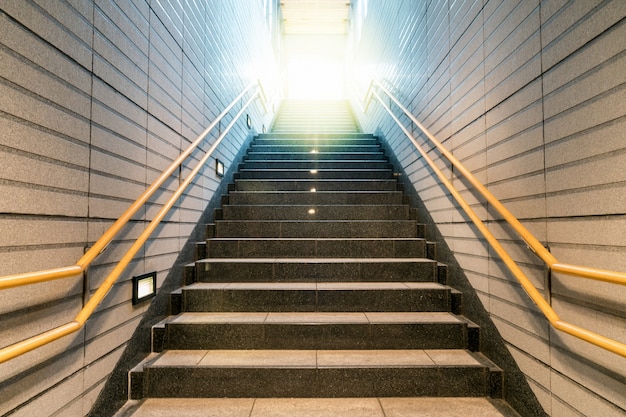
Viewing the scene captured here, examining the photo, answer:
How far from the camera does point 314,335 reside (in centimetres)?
213

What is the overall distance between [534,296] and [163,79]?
2447 millimetres

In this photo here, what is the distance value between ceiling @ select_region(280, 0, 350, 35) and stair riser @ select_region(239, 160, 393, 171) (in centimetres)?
820

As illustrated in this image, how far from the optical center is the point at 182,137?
2.62m

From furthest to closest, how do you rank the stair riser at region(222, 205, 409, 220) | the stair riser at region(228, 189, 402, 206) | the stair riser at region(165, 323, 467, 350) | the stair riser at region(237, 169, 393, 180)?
the stair riser at region(237, 169, 393, 180)
the stair riser at region(228, 189, 402, 206)
the stair riser at region(222, 205, 409, 220)
the stair riser at region(165, 323, 467, 350)

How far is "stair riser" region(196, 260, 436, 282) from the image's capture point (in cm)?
265

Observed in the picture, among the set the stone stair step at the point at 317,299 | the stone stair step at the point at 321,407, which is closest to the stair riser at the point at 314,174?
the stone stair step at the point at 317,299

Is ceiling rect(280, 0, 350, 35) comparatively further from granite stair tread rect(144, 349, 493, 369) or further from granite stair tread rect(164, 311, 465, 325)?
granite stair tread rect(144, 349, 493, 369)

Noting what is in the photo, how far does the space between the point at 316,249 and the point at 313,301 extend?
0.63 m

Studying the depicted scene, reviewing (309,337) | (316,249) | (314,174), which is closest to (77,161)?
(309,337)

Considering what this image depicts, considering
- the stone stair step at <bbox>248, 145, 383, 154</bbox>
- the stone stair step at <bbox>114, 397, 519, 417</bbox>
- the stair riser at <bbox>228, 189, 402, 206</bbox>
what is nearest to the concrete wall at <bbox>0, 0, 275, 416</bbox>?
the stone stair step at <bbox>114, 397, 519, 417</bbox>

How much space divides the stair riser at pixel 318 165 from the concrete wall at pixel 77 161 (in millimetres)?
1865

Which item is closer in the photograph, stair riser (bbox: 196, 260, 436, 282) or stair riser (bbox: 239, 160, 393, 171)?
stair riser (bbox: 196, 260, 436, 282)

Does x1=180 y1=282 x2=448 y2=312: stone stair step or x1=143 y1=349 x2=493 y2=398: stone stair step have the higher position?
x1=180 y1=282 x2=448 y2=312: stone stair step

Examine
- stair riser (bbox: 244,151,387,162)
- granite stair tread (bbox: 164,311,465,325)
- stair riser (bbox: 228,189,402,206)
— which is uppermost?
stair riser (bbox: 244,151,387,162)
